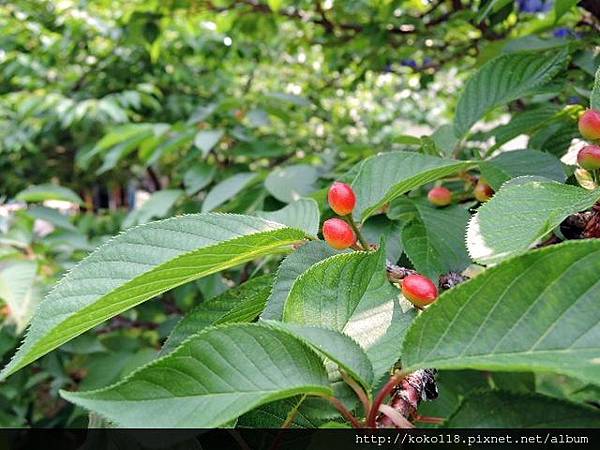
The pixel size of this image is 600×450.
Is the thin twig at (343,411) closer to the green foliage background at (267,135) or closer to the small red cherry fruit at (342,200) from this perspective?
the green foliage background at (267,135)

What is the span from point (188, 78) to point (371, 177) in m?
2.70

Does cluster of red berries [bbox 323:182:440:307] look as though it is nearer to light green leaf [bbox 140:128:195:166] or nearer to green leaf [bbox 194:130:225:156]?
green leaf [bbox 194:130:225:156]

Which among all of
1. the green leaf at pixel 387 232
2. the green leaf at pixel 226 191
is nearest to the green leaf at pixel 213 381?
the green leaf at pixel 387 232

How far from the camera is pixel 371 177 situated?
0.66 meters

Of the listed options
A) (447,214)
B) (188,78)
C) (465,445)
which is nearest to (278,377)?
(465,445)

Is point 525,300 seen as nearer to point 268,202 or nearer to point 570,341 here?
point 570,341

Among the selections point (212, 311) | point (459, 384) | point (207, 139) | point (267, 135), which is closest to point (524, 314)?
point (212, 311)

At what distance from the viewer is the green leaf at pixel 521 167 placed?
0.68 m

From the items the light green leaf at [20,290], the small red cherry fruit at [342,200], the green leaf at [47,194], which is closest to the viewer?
the small red cherry fruit at [342,200]

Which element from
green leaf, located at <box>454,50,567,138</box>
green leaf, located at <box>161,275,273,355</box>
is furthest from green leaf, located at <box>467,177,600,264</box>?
green leaf, located at <box>454,50,567,138</box>

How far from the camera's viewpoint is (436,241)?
63 cm

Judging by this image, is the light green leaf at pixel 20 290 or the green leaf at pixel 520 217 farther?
the light green leaf at pixel 20 290

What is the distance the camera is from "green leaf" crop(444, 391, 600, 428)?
1.14 feet

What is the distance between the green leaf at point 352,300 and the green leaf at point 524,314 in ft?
0.24
